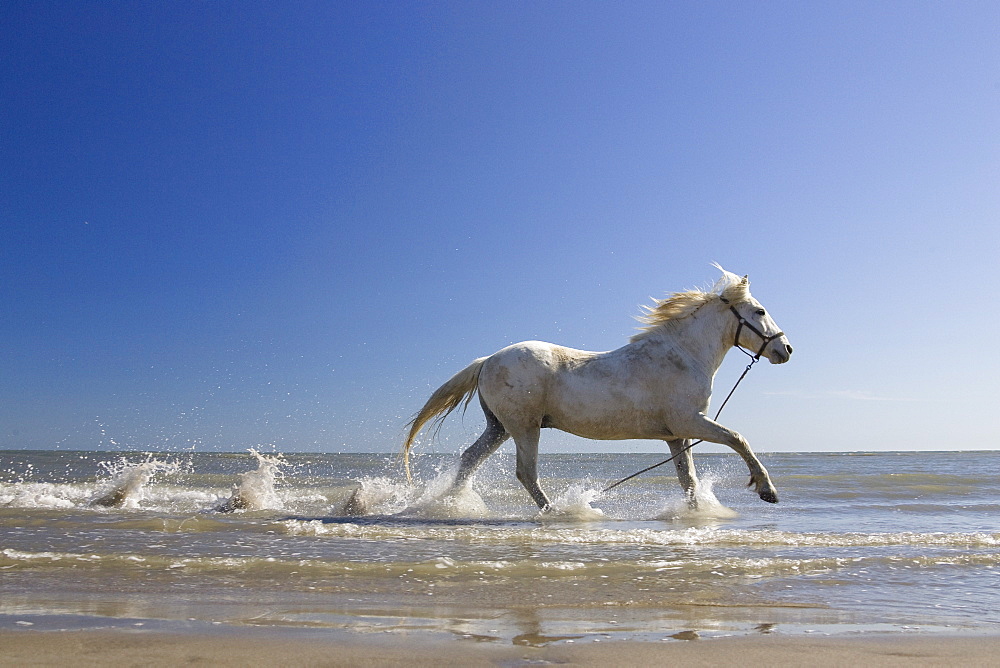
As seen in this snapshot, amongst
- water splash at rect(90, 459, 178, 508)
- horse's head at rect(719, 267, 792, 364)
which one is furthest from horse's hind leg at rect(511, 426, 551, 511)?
water splash at rect(90, 459, 178, 508)

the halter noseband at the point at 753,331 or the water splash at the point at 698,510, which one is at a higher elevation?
the halter noseband at the point at 753,331

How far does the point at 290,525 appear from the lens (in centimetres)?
522

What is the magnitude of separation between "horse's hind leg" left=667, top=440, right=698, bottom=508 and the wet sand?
410 cm

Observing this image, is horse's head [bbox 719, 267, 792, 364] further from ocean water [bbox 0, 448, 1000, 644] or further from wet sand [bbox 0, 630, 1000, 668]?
wet sand [bbox 0, 630, 1000, 668]

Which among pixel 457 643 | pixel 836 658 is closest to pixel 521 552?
pixel 457 643

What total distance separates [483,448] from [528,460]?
0.55m

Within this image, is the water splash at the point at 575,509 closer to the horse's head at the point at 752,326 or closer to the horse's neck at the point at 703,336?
the horse's neck at the point at 703,336

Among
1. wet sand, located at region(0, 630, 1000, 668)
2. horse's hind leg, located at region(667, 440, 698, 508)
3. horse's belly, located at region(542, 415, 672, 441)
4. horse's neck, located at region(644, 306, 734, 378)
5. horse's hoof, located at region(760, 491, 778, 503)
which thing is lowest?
wet sand, located at region(0, 630, 1000, 668)

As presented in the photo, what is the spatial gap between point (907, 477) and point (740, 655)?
1264 cm

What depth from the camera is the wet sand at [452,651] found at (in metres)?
2.06

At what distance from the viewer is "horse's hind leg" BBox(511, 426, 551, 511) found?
20.9 feet

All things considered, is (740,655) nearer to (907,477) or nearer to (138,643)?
(138,643)

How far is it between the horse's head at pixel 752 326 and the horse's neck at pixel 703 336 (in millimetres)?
106

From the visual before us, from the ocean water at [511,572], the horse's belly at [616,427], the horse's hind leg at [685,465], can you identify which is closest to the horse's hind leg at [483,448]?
the ocean water at [511,572]
